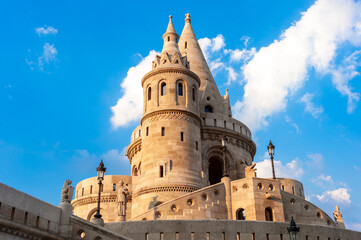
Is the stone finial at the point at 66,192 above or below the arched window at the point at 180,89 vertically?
below

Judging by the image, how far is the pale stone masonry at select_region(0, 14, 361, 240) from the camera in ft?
56.4

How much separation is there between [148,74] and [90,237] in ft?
60.6

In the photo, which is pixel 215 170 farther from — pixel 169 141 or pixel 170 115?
pixel 170 115

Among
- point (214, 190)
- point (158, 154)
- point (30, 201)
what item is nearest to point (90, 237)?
point (30, 201)

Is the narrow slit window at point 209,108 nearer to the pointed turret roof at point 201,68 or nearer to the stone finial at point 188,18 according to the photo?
the pointed turret roof at point 201,68

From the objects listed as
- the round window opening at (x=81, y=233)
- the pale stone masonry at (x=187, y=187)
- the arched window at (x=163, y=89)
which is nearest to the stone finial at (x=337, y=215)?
the pale stone masonry at (x=187, y=187)

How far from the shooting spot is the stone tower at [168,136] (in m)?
27.4

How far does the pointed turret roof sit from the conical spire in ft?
8.55

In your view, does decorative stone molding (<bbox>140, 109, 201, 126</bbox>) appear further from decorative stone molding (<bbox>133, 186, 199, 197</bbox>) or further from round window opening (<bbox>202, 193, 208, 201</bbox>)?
round window opening (<bbox>202, 193, 208, 201</bbox>)

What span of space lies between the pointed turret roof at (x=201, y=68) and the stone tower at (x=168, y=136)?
186 inches

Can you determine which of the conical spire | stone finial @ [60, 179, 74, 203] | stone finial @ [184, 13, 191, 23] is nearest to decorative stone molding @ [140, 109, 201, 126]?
the conical spire

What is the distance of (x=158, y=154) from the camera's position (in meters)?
28.4

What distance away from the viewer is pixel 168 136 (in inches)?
1132

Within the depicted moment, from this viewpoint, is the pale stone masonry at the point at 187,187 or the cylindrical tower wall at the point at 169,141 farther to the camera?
the cylindrical tower wall at the point at 169,141
